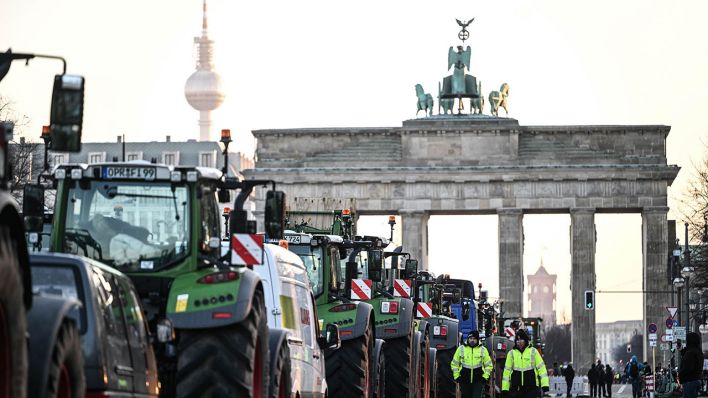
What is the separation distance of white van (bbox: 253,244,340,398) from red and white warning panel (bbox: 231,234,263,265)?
2.01 ft

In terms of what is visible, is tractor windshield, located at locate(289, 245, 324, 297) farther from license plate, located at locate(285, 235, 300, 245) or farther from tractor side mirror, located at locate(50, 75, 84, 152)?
tractor side mirror, located at locate(50, 75, 84, 152)

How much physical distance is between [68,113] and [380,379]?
47.4 ft

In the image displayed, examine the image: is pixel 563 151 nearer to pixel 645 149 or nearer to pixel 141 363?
pixel 645 149

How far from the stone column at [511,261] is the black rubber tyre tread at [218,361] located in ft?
323

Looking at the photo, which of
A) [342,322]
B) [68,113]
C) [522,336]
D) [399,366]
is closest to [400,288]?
[399,366]

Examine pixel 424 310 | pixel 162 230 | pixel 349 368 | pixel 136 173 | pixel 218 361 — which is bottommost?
pixel 349 368

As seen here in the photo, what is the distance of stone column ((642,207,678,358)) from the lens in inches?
4449

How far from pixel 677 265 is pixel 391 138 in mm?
46743

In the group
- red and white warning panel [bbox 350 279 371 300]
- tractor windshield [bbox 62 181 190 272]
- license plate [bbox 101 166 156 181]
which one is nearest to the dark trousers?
red and white warning panel [bbox 350 279 371 300]

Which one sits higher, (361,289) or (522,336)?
(361,289)

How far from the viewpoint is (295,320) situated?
1906cm

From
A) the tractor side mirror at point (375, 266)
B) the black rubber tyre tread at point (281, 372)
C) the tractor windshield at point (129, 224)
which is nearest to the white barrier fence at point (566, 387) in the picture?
the tractor side mirror at point (375, 266)

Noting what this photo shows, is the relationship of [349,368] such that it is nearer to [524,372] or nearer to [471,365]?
[524,372]

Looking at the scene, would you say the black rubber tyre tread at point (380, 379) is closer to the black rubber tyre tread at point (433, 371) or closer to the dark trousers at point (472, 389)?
the black rubber tyre tread at point (433, 371)
